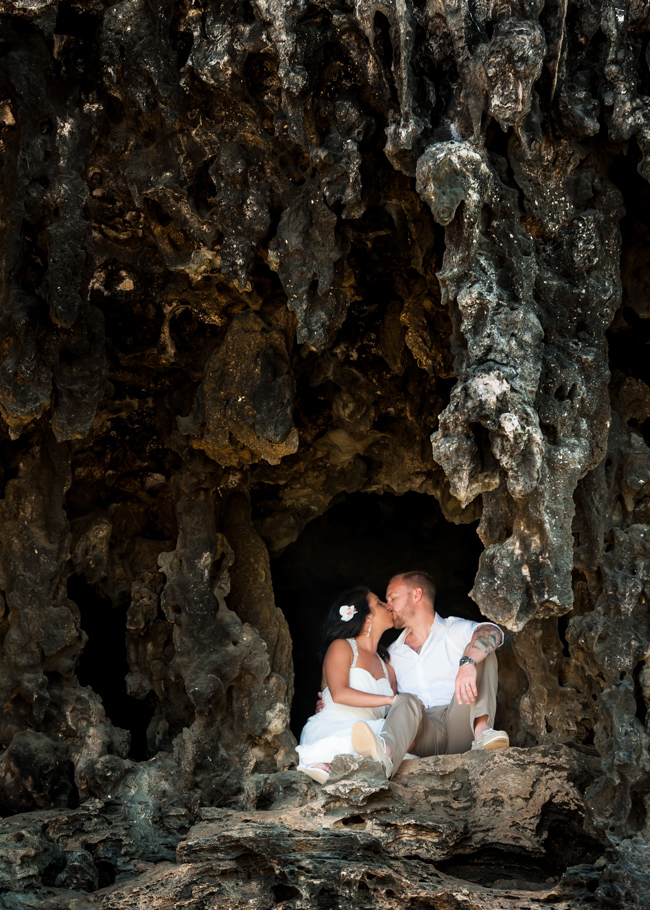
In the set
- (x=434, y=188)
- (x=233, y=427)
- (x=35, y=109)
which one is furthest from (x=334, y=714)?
(x=35, y=109)

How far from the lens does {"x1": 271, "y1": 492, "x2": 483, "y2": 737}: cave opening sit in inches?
283

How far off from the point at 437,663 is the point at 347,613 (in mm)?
566

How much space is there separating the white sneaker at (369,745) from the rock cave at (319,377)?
9 centimetres

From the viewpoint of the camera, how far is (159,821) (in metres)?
4.92

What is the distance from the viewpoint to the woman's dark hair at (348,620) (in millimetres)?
5465

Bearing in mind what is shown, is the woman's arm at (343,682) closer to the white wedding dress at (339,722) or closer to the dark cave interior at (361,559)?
the white wedding dress at (339,722)

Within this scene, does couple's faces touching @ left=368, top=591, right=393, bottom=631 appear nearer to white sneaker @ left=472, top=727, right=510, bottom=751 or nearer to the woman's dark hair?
the woman's dark hair

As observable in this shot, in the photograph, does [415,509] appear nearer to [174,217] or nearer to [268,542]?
[268,542]

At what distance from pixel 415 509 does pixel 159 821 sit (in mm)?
3216

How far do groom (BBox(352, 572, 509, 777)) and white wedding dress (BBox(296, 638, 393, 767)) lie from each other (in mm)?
155

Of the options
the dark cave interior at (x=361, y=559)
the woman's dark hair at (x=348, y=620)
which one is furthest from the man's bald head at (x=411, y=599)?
the dark cave interior at (x=361, y=559)

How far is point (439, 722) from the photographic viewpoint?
5.27 metres

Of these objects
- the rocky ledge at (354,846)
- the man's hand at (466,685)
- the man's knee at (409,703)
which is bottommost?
the rocky ledge at (354,846)

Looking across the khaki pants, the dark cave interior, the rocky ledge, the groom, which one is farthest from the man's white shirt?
the dark cave interior
